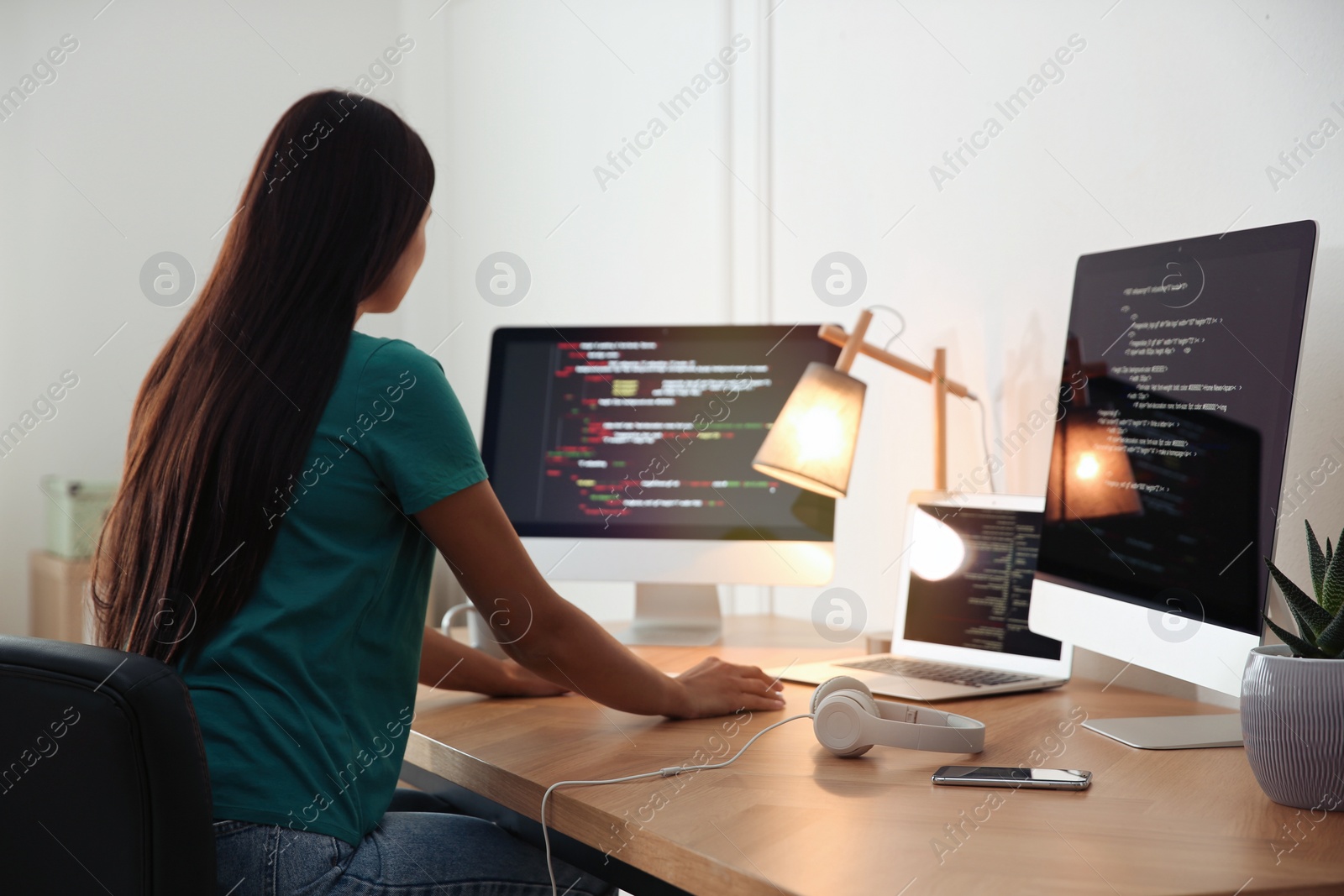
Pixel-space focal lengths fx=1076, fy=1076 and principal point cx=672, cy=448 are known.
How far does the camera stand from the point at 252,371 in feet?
3.34

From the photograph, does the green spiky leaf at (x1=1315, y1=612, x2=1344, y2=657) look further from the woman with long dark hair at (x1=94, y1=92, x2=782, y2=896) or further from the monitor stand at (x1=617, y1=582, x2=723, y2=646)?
the monitor stand at (x1=617, y1=582, x2=723, y2=646)

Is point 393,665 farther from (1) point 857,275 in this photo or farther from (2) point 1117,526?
(1) point 857,275

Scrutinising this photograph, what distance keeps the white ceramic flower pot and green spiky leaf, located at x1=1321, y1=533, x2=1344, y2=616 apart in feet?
0.28

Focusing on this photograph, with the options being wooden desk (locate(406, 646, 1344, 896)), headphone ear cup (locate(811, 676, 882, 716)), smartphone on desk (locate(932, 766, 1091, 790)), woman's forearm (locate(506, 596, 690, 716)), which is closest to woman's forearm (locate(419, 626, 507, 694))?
wooden desk (locate(406, 646, 1344, 896))

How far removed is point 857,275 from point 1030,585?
2.47 feet

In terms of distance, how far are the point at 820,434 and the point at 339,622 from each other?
0.73 metres

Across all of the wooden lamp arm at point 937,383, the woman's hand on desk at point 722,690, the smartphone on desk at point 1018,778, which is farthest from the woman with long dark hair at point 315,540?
the wooden lamp arm at point 937,383

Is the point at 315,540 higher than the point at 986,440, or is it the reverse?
the point at 986,440

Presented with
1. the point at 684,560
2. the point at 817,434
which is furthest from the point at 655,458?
the point at 817,434

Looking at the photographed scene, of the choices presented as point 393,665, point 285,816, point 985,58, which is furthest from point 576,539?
point 985,58

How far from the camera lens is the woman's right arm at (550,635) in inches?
41.0

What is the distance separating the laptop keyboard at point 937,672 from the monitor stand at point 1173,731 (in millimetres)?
181

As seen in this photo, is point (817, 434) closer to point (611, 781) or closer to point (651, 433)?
point (651, 433)

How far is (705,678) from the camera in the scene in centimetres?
123
